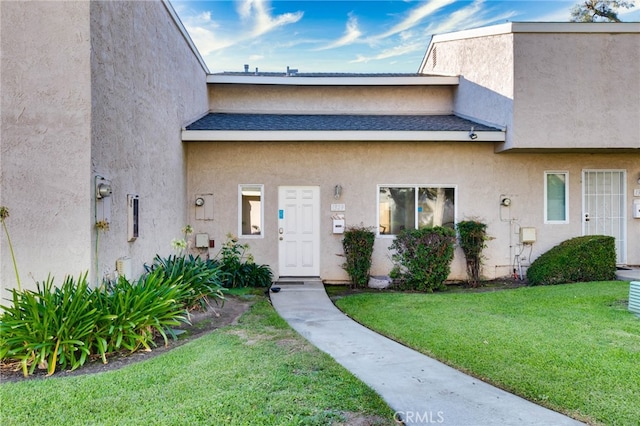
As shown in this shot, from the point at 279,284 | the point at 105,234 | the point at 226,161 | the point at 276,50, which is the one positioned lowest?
the point at 279,284

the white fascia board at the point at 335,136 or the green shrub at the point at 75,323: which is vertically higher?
the white fascia board at the point at 335,136

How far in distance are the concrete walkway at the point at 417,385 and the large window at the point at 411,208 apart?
4188mm

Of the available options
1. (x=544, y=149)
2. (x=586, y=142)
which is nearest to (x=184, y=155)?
(x=544, y=149)

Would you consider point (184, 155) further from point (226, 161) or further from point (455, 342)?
point (455, 342)

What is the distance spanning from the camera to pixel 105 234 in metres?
5.07

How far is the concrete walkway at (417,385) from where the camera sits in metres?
2.93

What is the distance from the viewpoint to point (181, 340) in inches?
183

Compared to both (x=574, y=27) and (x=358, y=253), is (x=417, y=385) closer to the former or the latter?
(x=358, y=253)

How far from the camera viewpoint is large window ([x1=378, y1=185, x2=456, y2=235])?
935cm

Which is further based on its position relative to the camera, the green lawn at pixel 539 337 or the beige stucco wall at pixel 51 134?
the beige stucco wall at pixel 51 134

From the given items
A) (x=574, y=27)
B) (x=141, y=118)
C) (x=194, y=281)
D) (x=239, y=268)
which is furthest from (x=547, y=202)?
(x=141, y=118)

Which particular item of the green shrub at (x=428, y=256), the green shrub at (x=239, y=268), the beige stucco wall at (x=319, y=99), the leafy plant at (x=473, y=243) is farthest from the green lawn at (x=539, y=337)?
the beige stucco wall at (x=319, y=99)

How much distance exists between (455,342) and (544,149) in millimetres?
6126

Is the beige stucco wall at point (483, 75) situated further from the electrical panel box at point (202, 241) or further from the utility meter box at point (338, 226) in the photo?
the electrical panel box at point (202, 241)
